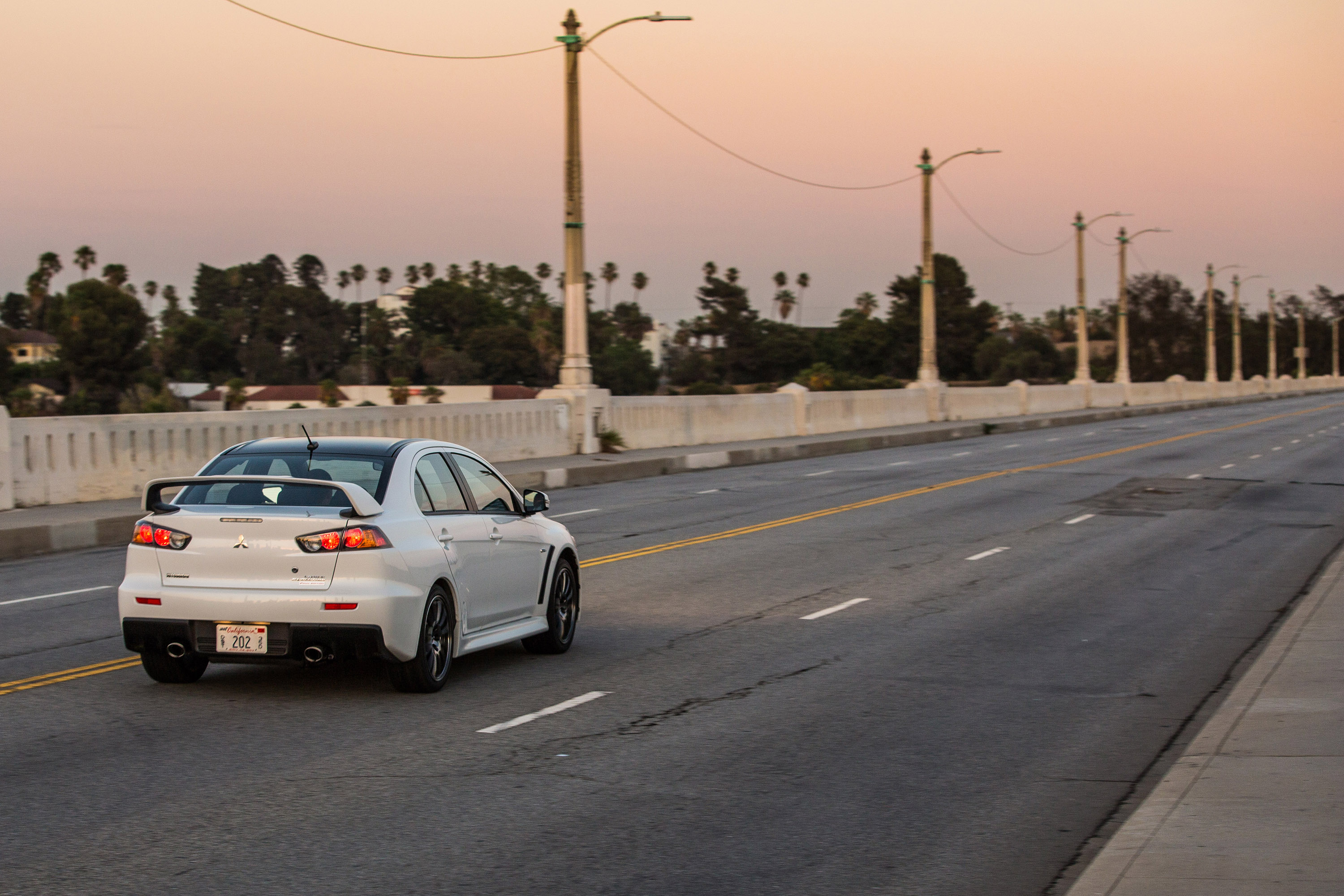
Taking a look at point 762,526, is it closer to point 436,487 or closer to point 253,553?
point 436,487

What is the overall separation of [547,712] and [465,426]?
18471 mm

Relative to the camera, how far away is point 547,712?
7934 millimetres

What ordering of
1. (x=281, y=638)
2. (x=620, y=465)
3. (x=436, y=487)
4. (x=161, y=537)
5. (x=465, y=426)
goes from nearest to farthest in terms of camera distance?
(x=281, y=638)
(x=161, y=537)
(x=436, y=487)
(x=465, y=426)
(x=620, y=465)

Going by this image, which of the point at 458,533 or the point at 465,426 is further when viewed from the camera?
the point at 465,426

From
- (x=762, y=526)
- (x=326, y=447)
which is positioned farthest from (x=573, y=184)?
(x=326, y=447)

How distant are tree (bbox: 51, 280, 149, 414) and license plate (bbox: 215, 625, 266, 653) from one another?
134 m

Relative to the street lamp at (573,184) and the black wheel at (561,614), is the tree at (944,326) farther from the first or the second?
the black wheel at (561,614)

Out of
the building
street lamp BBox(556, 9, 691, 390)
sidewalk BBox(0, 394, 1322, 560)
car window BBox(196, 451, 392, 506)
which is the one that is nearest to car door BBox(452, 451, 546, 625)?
car window BBox(196, 451, 392, 506)

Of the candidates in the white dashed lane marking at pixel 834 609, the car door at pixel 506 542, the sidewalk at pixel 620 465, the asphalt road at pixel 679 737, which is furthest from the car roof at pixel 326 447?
the sidewalk at pixel 620 465

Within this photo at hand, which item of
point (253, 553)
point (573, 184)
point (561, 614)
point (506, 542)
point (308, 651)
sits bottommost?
point (561, 614)

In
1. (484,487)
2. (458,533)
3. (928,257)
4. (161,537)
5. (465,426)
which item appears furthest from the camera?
(928,257)

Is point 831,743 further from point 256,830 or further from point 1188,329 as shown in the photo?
point 1188,329

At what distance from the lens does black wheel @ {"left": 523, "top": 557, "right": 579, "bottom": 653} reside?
9.67 m

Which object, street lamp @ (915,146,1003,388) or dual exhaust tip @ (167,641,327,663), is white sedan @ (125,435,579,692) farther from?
street lamp @ (915,146,1003,388)
